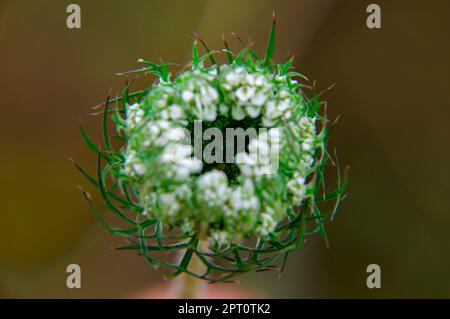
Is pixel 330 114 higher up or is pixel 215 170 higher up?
pixel 330 114

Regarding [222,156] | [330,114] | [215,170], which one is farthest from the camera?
[330,114]

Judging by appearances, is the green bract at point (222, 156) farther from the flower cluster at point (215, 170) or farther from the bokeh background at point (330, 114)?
the bokeh background at point (330, 114)

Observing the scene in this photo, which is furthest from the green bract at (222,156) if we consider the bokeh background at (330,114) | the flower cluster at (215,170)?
the bokeh background at (330,114)

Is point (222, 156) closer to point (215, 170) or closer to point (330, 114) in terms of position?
point (215, 170)

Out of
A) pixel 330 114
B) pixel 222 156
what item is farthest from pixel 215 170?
pixel 330 114
